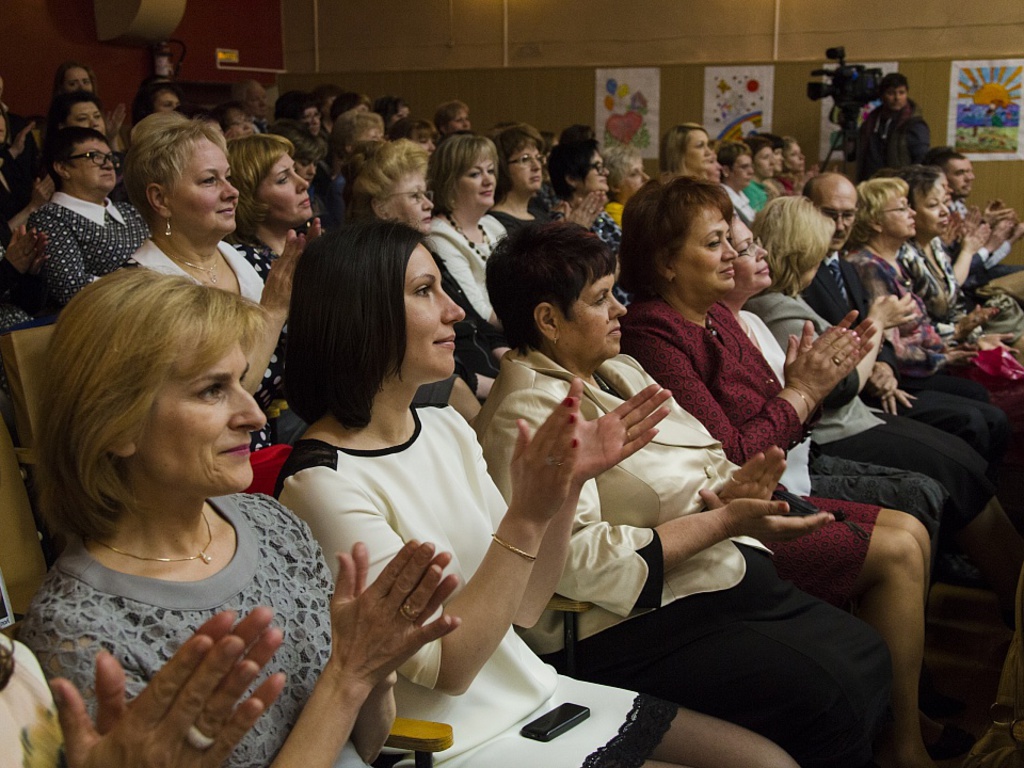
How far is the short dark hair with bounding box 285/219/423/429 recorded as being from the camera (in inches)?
67.2

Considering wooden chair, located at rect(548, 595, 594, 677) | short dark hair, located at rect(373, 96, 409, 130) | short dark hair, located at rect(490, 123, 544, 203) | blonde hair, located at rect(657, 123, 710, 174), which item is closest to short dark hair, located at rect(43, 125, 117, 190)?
short dark hair, located at rect(490, 123, 544, 203)

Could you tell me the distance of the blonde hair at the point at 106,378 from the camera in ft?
4.13

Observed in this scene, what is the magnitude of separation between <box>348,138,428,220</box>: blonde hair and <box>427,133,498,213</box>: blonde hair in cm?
33

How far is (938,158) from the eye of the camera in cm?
663

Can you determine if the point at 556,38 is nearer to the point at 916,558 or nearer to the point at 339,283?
the point at 916,558

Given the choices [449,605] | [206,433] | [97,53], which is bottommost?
[449,605]

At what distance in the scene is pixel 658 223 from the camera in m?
2.78

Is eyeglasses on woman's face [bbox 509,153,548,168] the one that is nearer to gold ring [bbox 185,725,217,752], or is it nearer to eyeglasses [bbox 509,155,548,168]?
eyeglasses [bbox 509,155,548,168]

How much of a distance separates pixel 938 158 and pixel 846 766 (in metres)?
5.38

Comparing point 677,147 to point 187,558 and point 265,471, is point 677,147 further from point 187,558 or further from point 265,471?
point 187,558

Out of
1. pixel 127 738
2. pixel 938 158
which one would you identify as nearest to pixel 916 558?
pixel 127 738

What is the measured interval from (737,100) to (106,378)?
8.91m

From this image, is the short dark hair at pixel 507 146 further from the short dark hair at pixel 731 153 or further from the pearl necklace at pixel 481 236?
the short dark hair at pixel 731 153

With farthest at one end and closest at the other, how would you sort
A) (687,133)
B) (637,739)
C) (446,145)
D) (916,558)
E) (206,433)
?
1. (687,133)
2. (446,145)
3. (916,558)
4. (637,739)
5. (206,433)
